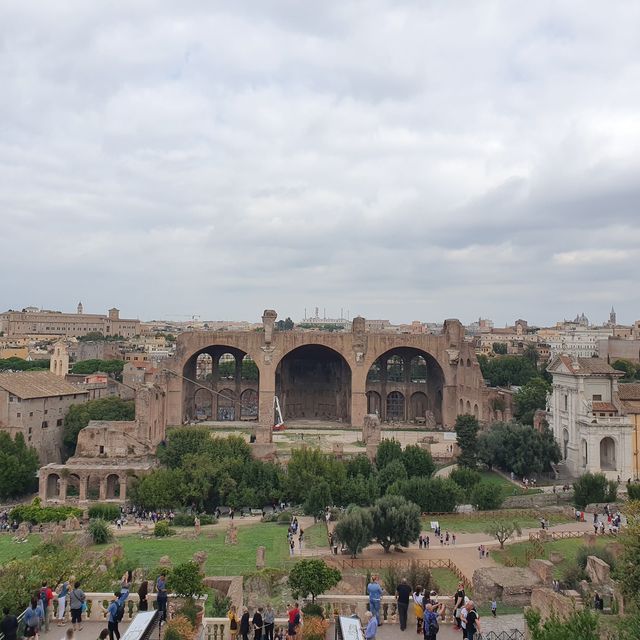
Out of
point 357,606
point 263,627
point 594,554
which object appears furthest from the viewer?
point 594,554

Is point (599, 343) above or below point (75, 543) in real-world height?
above

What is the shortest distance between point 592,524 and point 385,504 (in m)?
10.3

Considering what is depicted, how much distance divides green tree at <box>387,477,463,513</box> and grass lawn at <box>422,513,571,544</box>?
0.52m

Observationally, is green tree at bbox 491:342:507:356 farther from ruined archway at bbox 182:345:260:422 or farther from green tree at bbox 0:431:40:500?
green tree at bbox 0:431:40:500

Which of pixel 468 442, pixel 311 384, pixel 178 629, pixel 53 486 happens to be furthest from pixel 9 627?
pixel 311 384

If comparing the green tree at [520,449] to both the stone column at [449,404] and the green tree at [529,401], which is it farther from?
the stone column at [449,404]

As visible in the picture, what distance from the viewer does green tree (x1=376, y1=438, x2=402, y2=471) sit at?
38.3 metres

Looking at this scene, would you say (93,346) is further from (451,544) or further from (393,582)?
(393,582)

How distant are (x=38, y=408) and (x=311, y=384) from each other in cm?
2887

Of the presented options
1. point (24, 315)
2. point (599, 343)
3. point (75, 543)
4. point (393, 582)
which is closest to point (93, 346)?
point (24, 315)

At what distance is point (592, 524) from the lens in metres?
29.2

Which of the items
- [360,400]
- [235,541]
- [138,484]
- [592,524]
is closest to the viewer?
[235,541]

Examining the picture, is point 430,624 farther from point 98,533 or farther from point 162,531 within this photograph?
point 162,531

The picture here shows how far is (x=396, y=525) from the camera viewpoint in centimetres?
2444
